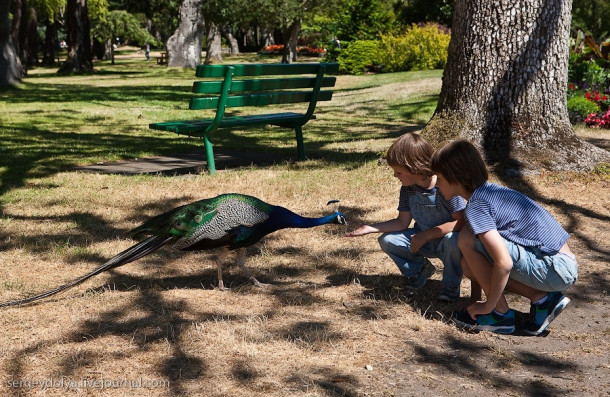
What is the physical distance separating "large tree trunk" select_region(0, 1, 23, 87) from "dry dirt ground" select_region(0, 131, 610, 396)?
18331mm

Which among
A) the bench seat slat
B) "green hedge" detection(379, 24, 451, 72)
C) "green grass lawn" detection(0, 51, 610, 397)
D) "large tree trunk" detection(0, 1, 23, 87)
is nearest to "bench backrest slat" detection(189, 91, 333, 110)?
the bench seat slat

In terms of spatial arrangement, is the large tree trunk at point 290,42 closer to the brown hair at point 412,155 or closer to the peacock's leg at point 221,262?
the peacock's leg at point 221,262

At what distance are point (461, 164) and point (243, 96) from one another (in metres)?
5.11

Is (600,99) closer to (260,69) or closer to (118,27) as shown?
(260,69)

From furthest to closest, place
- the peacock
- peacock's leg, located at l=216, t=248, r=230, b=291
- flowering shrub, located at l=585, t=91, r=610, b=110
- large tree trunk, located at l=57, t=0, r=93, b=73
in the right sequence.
Answer: large tree trunk, located at l=57, t=0, r=93, b=73
flowering shrub, located at l=585, t=91, r=610, b=110
peacock's leg, located at l=216, t=248, r=230, b=291
the peacock

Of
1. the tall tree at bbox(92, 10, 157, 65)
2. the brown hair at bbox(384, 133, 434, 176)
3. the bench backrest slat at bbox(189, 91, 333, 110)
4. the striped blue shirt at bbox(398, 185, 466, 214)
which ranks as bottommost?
the striped blue shirt at bbox(398, 185, 466, 214)

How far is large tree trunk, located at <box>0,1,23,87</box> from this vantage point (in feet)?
75.0

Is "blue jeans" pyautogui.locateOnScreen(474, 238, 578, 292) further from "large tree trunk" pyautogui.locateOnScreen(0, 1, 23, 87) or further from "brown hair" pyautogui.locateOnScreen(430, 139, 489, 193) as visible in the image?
"large tree trunk" pyautogui.locateOnScreen(0, 1, 23, 87)

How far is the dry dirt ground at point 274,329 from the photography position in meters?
3.62

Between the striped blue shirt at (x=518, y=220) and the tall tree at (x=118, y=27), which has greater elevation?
the tall tree at (x=118, y=27)

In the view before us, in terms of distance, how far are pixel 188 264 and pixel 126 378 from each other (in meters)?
2.06

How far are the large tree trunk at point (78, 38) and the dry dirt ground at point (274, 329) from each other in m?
30.7

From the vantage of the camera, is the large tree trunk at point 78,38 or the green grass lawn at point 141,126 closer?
the green grass lawn at point 141,126

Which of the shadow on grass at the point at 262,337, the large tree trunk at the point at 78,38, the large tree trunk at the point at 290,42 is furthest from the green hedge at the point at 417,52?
the shadow on grass at the point at 262,337
